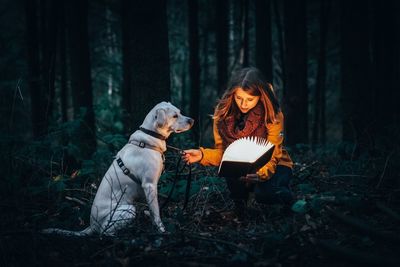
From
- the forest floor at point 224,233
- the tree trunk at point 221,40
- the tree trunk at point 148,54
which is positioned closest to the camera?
the forest floor at point 224,233

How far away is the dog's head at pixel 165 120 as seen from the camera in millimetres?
4791

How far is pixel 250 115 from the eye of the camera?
4.51m

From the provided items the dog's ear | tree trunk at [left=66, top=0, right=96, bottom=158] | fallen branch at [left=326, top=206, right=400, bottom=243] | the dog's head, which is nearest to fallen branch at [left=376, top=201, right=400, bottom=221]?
fallen branch at [left=326, top=206, right=400, bottom=243]

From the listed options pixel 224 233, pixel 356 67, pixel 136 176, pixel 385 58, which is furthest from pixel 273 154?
pixel 385 58

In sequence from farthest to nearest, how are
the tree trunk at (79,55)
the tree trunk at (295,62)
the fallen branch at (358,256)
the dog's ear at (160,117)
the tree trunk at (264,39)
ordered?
the tree trunk at (264,39), the tree trunk at (295,62), the tree trunk at (79,55), the dog's ear at (160,117), the fallen branch at (358,256)

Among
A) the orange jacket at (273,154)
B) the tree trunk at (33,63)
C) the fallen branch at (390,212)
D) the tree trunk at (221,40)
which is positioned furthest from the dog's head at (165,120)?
the tree trunk at (221,40)

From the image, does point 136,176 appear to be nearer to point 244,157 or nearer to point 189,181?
point 189,181

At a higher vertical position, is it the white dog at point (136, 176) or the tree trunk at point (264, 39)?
the tree trunk at point (264, 39)

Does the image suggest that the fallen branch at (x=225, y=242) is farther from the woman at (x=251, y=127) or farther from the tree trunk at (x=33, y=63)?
the tree trunk at (x=33, y=63)

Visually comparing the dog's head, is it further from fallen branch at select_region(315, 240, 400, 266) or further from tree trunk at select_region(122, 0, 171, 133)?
fallen branch at select_region(315, 240, 400, 266)

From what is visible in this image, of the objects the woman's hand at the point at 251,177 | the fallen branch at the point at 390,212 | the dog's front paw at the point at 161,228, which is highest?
the woman's hand at the point at 251,177

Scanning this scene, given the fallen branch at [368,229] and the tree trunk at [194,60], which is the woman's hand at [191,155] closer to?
the fallen branch at [368,229]

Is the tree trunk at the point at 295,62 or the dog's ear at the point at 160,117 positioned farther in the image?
the tree trunk at the point at 295,62

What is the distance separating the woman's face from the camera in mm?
4434
